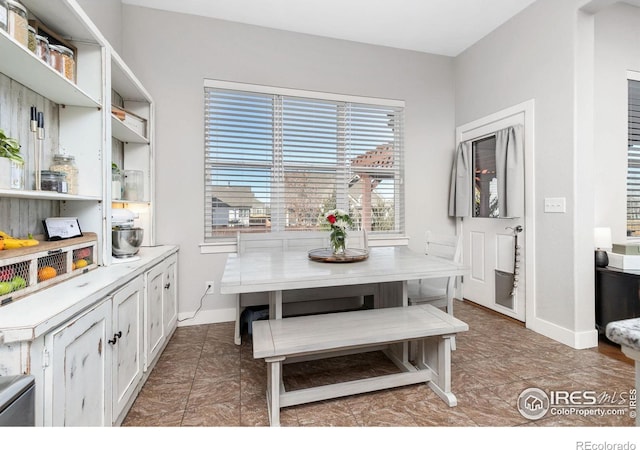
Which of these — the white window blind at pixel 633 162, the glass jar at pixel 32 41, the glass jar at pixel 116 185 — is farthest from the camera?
the white window blind at pixel 633 162

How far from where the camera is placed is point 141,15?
9.11 ft

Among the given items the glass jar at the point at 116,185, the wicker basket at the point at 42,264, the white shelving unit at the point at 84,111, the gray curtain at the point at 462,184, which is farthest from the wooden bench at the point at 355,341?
the gray curtain at the point at 462,184

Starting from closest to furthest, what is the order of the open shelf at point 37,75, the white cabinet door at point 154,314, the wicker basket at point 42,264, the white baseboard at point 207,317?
the wicker basket at point 42,264
the open shelf at point 37,75
the white cabinet door at point 154,314
the white baseboard at point 207,317

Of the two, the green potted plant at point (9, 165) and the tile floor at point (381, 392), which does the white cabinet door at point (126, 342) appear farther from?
the green potted plant at point (9, 165)

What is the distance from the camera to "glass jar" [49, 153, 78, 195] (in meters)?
1.61

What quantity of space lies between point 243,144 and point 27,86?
1697mm

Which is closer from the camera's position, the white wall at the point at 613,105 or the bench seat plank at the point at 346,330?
the bench seat plank at the point at 346,330

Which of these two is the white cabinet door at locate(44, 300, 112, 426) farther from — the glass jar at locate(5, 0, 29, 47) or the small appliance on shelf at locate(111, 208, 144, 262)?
the glass jar at locate(5, 0, 29, 47)

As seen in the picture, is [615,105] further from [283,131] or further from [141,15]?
[141,15]

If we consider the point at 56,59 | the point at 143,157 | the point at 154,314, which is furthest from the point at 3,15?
the point at 154,314

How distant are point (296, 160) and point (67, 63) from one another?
1.97m

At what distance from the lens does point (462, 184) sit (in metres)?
3.51

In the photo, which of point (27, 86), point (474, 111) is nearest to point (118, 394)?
point (27, 86)

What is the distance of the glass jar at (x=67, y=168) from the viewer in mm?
1608
